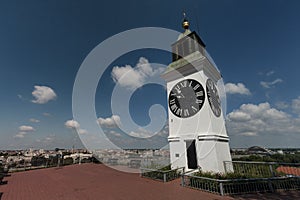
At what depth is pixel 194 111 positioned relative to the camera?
9641mm

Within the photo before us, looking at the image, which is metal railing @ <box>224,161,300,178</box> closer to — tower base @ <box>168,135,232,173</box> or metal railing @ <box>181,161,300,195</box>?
tower base @ <box>168,135,232,173</box>

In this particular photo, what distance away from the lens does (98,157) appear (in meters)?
17.9

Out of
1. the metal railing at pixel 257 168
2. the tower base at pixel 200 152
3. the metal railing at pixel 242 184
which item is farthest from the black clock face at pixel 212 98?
the metal railing at pixel 242 184

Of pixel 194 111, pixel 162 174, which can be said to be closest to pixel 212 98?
pixel 194 111

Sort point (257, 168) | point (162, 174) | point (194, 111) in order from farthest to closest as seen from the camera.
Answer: point (194, 111) → point (162, 174) → point (257, 168)

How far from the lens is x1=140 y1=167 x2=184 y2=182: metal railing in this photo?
810 cm

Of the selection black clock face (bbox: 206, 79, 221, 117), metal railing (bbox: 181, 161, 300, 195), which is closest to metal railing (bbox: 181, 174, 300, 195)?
metal railing (bbox: 181, 161, 300, 195)

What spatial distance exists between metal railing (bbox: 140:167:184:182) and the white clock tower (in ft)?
3.03

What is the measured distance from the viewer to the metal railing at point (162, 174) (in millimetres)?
8100

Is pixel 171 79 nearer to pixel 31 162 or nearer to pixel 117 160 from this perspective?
pixel 117 160

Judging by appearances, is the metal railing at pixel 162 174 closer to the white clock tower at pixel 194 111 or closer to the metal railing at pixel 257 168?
the white clock tower at pixel 194 111

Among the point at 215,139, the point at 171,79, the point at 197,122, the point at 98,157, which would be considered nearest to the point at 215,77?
the point at 171,79

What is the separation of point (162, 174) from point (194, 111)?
4.31m

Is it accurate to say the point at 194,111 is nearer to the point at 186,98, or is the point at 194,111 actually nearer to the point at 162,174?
the point at 186,98
